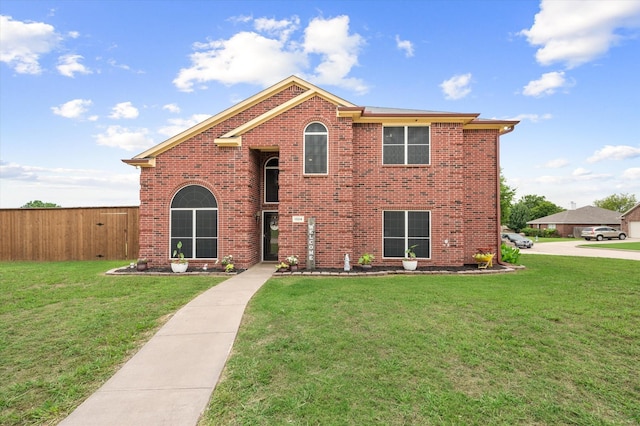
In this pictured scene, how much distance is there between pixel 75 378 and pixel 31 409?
0.59 m

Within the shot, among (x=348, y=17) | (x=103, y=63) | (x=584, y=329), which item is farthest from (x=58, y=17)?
(x=584, y=329)

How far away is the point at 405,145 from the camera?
11.6 m

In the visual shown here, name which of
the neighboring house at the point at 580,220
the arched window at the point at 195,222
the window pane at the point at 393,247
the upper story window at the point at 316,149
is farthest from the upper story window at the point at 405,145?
the neighboring house at the point at 580,220

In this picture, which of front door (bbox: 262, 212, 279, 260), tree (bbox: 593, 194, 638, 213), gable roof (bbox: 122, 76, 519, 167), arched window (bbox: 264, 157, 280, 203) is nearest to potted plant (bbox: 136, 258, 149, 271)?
gable roof (bbox: 122, 76, 519, 167)

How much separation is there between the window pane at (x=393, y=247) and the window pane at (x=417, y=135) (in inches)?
146

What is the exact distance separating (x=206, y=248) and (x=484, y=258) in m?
10.3

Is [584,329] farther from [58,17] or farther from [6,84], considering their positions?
[6,84]

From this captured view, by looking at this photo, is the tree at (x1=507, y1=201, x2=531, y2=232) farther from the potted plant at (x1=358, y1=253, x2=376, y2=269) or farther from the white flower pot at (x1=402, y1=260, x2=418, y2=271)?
the potted plant at (x1=358, y1=253, x2=376, y2=269)

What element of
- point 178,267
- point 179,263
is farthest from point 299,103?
point 178,267

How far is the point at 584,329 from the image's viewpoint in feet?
16.7

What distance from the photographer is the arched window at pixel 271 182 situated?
1322 cm

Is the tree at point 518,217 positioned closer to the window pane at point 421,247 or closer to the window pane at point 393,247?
the window pane at point 421,247

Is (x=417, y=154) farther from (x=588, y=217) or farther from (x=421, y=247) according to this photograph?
(x=588, y=217)

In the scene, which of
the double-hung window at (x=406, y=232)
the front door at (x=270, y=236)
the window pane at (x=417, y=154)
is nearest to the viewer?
the double-hung window at (x=406, y=232)
